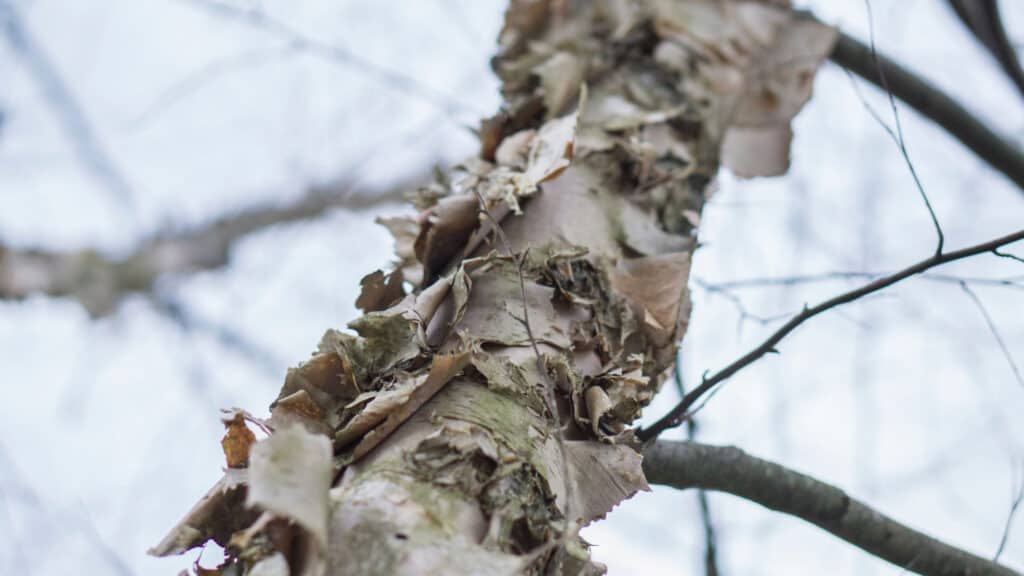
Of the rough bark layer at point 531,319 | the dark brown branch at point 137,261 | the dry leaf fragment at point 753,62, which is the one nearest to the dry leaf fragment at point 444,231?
the rough bark layer at point 531,319

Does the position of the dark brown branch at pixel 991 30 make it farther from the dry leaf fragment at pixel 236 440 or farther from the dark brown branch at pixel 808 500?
the dry leaf fragment at pixel 236 440

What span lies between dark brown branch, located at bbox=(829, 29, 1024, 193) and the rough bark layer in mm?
129

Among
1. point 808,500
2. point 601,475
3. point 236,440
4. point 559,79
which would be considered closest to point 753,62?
point 559,79

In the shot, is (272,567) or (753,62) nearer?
(272,567)

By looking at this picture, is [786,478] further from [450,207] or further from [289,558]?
[289,558]

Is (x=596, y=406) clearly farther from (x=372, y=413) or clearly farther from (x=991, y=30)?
(x=991, y=30)

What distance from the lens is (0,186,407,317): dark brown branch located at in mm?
1973

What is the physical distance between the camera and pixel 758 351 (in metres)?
0.77

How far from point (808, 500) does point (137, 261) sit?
2.11 m

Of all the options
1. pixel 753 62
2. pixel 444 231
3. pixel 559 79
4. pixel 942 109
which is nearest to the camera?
pixel 444 231

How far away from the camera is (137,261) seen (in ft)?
7.81

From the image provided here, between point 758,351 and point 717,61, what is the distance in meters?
0.65

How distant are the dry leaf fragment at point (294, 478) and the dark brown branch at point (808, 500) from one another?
1.37ft

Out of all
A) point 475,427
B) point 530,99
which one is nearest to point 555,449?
point 475,427
